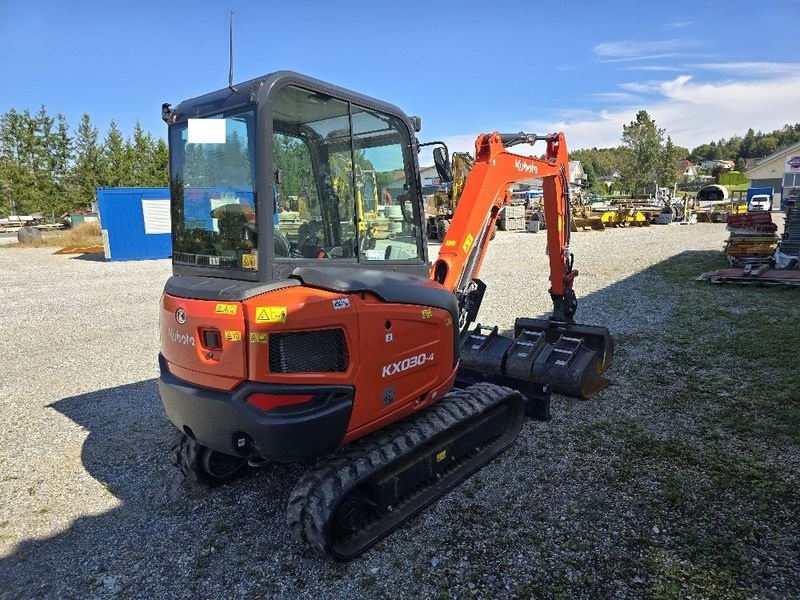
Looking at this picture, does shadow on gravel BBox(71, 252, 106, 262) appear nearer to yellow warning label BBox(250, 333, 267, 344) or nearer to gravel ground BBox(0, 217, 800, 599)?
gravel ground BBox(0, 217, 800, 599)

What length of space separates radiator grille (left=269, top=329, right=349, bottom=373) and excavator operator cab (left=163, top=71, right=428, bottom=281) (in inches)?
16.4

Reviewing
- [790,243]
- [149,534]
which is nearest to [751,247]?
[790,243]

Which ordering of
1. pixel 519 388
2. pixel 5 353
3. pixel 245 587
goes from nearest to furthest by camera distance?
pixel 245 587 → pixel 519 388 → pixel 5 353

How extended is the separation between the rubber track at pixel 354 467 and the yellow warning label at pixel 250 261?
133 centimetres

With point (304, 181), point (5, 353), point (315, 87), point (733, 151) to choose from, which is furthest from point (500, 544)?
point (733, 151)

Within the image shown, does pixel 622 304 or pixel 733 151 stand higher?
pixel 733 151

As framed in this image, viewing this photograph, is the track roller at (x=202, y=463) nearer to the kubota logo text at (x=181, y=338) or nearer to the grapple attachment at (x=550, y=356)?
the kubota logo text at (x=181, y=338)

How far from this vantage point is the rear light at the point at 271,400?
3.10m

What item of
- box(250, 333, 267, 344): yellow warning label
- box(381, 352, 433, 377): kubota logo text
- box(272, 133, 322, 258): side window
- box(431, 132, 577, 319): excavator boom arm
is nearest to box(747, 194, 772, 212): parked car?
box(431, 132, 577, 319): excavator boom arm

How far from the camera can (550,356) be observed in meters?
5.88

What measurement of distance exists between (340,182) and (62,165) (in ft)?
144

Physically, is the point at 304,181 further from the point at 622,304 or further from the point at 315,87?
the point at 622,304

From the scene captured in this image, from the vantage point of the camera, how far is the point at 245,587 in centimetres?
317

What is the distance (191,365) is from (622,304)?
871 cm
